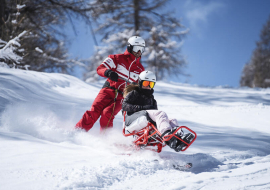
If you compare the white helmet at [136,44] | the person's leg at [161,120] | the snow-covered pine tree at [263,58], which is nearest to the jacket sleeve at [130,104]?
the person's leg at [161,120]

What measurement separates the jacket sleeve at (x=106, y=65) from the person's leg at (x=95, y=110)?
335 millimetres

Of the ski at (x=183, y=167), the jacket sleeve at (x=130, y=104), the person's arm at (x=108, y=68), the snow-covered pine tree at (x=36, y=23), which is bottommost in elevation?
the ski at (x=183, y=167)

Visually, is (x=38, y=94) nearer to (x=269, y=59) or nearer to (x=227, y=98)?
(x=227, y=98)

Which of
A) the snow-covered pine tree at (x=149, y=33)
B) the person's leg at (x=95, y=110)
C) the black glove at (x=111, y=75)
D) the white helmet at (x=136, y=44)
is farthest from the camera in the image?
the snow-covered pine tree at (x=149, y=33)

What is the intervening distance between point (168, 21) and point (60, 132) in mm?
14943

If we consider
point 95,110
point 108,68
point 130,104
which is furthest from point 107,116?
point 108,68

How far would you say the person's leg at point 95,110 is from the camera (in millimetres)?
3654

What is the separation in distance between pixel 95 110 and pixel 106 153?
103cm

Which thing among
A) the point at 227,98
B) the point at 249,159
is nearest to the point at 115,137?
the point at 249,159

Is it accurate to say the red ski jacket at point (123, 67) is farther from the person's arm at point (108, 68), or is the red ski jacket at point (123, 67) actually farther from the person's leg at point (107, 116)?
the person's leg at point (107, 116)

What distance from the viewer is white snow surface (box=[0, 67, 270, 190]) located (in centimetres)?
203

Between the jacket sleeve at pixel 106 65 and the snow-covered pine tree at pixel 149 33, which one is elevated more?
the snow-covered pine tree at pixel 149 33

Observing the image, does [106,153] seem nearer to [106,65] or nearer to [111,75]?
[111,75]

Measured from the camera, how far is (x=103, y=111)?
3.74 meters
